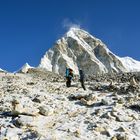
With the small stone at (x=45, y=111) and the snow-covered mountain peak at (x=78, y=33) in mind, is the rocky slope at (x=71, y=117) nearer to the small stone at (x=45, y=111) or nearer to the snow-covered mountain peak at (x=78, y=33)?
the small stone at (x=45, y=111)

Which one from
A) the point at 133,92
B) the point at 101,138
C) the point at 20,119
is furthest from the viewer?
the point at 133,92

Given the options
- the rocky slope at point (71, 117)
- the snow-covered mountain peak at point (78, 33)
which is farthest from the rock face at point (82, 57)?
the rocky slope at point (71, 117)

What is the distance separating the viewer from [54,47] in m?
160

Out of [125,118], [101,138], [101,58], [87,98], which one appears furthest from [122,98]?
[101,58]

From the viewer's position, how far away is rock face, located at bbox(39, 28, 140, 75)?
481 feet

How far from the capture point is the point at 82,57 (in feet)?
522

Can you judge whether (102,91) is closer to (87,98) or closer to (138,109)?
(87,98)

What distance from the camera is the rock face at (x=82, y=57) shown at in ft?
481

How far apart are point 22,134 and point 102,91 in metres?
10.4

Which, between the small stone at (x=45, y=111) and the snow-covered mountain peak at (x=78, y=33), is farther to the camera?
the snow-covered mountain peak at (x=78, y=33)

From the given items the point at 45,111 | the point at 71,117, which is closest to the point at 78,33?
the point at 45,111

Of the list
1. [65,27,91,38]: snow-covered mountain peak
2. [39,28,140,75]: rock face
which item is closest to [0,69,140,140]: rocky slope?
[39,28,140,75]: rock face

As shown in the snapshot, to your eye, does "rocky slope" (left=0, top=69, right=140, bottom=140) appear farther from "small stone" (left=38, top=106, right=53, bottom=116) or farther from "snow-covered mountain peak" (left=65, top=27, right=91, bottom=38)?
"snow-covered mountain peak" (left=65, top=27, right=91, bottom=38)

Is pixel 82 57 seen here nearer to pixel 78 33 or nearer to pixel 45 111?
pixel 78 33
